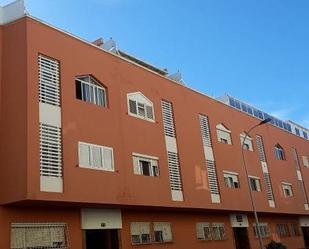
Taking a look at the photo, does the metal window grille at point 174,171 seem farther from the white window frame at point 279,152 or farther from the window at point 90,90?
the white window frame at point 279,152

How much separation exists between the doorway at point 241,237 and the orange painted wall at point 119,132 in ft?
7.03

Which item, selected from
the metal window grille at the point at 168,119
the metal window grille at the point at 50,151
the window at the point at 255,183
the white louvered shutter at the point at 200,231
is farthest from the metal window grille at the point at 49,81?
the window at the point at 255,183

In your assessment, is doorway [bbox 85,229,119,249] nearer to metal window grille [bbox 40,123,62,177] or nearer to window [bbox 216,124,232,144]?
metal window grille [bbox 40,123,62,177]

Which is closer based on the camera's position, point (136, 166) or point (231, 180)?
point (136, 166)

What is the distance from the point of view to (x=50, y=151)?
744 inches

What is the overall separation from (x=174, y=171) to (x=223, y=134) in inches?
320

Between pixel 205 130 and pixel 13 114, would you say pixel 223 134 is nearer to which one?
pixel 205 130

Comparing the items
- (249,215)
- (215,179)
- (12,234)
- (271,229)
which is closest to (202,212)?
(215,179)

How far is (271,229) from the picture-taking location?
123 ft

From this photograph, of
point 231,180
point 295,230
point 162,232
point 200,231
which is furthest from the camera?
point 295,230

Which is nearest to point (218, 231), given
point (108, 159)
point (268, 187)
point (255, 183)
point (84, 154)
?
point (255, 183)

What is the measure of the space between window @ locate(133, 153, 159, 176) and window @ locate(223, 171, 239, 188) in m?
7.53

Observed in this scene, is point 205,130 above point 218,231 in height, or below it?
above

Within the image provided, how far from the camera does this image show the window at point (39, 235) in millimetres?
17891
